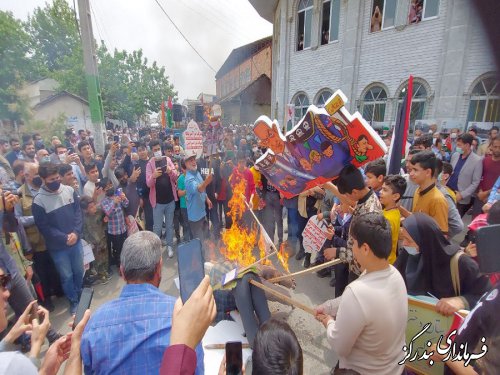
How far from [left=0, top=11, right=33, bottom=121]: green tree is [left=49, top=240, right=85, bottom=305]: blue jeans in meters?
24.5

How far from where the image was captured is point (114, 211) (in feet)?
16.1

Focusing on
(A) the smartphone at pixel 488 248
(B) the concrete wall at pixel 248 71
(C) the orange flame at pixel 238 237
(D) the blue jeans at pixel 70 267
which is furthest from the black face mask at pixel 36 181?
(B) the concrete wall at pixel 248 71

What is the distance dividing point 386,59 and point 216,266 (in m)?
14.2

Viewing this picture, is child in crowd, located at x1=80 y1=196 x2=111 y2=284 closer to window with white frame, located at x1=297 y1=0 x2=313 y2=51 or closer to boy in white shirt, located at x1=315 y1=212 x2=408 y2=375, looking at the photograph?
boy in white shirt, located at x1=315 y1=212 x2=408 y2=375

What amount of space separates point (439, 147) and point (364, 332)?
8.67 metres

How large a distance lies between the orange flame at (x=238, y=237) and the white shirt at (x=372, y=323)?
7.45 ft

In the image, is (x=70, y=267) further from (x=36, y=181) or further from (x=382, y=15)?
(x=382, y=15)

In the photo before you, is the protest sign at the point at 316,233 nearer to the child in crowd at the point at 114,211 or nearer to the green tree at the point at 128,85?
the child in crowd at the point at 114,211

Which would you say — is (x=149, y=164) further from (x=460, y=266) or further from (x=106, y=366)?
(x=460, y=266)

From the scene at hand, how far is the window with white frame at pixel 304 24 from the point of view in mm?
16234

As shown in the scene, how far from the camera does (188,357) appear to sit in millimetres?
1027

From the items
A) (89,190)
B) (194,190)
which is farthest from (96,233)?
(194,190)

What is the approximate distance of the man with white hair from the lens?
4.77 feet

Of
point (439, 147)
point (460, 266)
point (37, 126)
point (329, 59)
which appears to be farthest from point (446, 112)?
point (37, 126)
